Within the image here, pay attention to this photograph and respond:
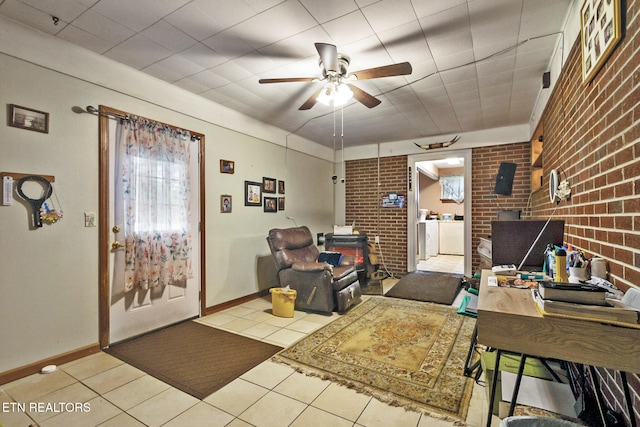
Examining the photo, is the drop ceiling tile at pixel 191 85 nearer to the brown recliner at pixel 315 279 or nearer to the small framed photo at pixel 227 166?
the small framed photo at pixel 227 166

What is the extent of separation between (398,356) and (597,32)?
93.8 inches

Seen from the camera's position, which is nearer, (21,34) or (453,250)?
(21,34)

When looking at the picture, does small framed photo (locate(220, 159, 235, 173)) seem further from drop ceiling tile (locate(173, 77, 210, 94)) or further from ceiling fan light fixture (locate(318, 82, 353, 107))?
ceiling fan light fixture (locate(318, 82, 353, 107))

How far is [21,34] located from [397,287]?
4848mm

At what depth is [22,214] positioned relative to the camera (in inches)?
83.5

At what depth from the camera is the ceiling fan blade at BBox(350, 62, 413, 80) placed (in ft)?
6.86

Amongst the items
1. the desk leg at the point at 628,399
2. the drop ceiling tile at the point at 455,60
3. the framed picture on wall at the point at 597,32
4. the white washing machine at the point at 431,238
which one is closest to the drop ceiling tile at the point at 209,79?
the drop ceiling tile at the point at 455,60

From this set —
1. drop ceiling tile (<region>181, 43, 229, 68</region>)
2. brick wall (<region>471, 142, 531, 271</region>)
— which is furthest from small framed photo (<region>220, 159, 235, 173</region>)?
brick wall (<region>471, 142, 531, 271</region>)

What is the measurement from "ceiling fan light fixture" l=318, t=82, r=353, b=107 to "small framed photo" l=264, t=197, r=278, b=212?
2.07 metres

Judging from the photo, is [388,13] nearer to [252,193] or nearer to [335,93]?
[335,93]

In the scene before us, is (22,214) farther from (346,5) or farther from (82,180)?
(346,5)

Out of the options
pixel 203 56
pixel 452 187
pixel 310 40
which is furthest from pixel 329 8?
pixel 452 187

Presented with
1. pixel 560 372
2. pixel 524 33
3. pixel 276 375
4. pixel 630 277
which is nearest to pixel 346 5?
pixel 524 33

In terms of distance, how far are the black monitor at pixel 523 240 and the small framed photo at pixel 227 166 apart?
3024mm
